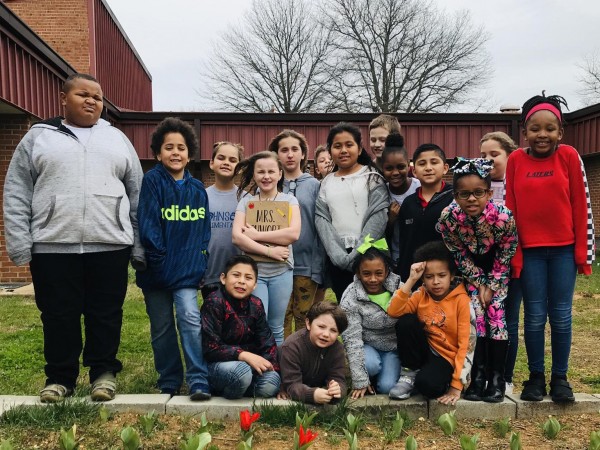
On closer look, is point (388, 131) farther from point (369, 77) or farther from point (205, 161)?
point (369, 77)

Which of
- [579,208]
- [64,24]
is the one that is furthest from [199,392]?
[64,24]

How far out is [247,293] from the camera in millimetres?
3740

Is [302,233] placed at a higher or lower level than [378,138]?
lower

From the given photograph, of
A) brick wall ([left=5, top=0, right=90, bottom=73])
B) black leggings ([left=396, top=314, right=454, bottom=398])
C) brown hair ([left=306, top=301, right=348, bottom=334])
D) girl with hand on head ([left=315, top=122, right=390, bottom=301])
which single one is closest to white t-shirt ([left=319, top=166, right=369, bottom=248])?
girl with hand on head ([left=315, top=122, right=390, bottom=301])

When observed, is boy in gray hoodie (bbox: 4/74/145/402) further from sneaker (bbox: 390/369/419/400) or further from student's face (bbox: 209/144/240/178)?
sneaker (bbox: 390/369/419/400)

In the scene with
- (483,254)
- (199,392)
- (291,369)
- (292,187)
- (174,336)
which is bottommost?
(199,392)

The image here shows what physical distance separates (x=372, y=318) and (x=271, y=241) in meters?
0.88

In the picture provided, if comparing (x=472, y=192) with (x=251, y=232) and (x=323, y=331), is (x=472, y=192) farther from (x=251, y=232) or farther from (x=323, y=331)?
(x=251, y=232)

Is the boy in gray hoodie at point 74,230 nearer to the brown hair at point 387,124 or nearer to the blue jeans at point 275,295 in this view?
the blue jeans at point 275,295

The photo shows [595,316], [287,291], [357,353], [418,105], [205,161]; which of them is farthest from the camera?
[418,105]

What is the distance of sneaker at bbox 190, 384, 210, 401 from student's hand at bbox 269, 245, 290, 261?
3.21 ft

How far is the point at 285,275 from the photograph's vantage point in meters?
4.12

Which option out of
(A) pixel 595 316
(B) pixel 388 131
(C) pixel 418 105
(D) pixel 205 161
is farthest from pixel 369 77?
(B) pixel 388 131

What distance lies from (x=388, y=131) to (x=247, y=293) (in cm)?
184
